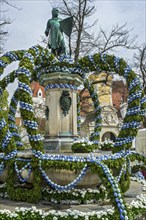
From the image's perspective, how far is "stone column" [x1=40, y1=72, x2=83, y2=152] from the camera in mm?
8008

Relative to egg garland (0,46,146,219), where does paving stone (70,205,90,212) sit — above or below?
below

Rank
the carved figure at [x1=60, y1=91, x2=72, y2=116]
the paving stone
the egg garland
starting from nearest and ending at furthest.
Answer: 1. the paving stone
2. the egg garland
3. the carved figure at [x1=60, y1=91, x2=72, y2=116]

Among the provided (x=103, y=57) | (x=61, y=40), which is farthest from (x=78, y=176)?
(x=61, y=40)

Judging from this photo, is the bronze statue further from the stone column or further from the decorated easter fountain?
the decorated easter fountain

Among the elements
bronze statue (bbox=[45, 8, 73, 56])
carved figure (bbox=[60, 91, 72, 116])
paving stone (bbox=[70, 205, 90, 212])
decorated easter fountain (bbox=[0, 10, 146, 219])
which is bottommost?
paving stone (bbox=[70, 205, 90, 212])

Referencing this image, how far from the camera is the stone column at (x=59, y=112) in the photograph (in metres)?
8.01

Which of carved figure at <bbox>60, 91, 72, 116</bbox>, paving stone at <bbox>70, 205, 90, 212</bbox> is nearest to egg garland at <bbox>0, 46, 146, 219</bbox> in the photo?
paving stone at <bbox>70, 205, 90, 212</bbox>

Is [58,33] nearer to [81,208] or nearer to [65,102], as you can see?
[65,102]

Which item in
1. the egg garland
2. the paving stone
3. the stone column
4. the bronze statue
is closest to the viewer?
the paving stone

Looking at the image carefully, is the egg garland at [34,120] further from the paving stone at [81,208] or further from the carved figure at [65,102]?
the carved figure at [65,102]

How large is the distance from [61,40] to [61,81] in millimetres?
1555

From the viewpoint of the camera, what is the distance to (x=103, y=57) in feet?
23.8

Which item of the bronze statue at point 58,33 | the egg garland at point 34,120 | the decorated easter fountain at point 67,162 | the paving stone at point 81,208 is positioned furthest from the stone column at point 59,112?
the paving stone at point 81,208

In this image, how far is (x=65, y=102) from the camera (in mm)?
8172
